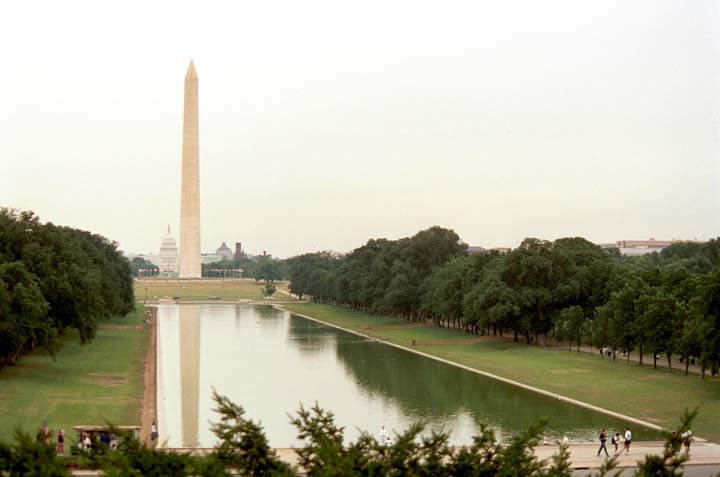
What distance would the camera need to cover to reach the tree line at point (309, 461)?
1282 cm

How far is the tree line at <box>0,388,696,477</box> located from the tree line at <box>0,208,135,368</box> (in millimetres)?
28216

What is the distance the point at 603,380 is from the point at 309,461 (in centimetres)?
3180

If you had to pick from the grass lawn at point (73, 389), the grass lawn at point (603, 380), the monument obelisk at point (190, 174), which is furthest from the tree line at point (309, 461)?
the monument obelisk at point (190, 174)

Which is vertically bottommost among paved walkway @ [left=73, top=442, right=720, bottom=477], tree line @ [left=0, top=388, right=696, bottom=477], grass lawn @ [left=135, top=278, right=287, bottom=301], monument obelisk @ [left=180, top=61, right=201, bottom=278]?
paved walkway @ [left=73, top=442, right=720, bottom=477]

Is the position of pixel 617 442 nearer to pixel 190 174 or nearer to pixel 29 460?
pixel 29 460

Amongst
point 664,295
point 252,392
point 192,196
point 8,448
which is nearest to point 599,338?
point 664,295

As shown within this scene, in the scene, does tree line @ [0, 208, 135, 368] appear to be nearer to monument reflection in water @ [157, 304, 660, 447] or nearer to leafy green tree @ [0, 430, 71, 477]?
monument reflection in water @ [157, 304, 660, 447]

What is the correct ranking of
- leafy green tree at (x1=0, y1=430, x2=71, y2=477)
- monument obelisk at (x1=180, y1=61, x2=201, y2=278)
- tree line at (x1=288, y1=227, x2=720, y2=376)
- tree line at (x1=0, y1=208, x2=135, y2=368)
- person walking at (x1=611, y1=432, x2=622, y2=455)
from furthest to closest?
monument obelisk at (x1=180, y1=61, x2=201, y2=278) → tree line at (x1=288, y1=227, x2=720, y2=376) → tree line at (x1=0, y1=208, x2=135, y2=368) → person walking at (x1=611, y1=432, x2=622, y2=455) → leafy green tree at (x1=0, y1=430, x2=71, y2=477)

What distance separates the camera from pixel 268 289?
136 meters

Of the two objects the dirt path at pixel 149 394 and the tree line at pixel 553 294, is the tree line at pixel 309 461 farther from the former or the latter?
the tree line at pixel 553 294

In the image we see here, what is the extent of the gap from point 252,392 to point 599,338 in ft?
66.0

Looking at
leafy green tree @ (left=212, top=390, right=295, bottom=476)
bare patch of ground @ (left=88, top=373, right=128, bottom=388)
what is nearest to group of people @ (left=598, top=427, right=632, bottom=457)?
leafy green tree @ (left=212, top=390, right=295, bottom=476)

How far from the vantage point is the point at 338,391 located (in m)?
41.7

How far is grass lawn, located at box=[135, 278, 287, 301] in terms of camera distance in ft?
440
